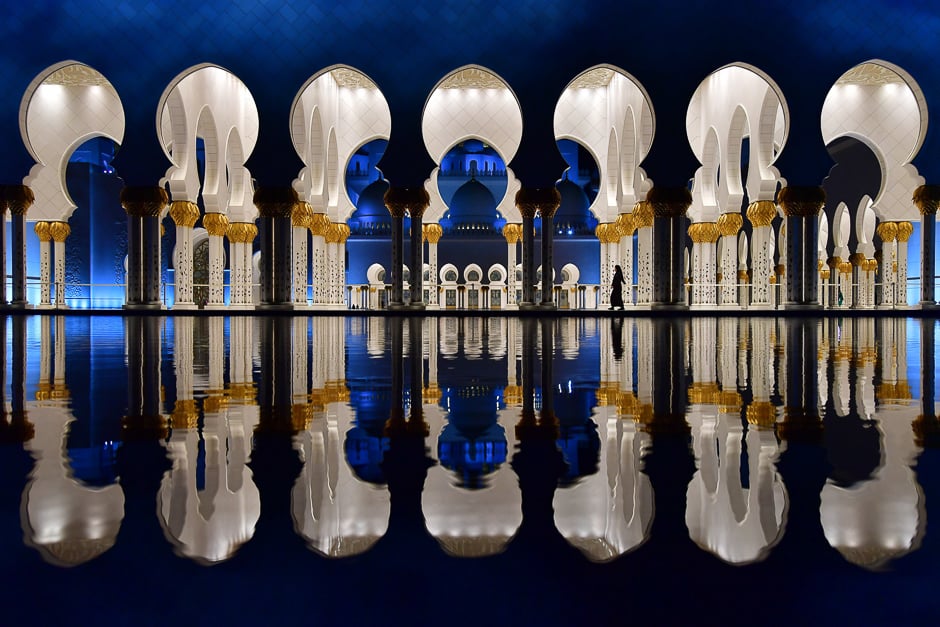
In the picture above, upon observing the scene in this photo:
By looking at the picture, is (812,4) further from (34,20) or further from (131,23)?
(34,20)

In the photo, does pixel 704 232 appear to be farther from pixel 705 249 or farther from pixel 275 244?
pixel 275 244

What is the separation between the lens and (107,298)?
60.2 ft

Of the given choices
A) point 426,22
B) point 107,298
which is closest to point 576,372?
point 426,22

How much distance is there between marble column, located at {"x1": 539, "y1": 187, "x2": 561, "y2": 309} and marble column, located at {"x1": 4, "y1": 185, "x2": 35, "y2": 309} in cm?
778

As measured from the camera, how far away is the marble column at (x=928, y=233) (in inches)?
Answer: 446

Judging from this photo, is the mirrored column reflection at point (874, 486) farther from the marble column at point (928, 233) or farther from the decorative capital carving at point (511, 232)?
the decorative capital carving at point (511, 232)

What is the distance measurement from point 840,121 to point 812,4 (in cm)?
481

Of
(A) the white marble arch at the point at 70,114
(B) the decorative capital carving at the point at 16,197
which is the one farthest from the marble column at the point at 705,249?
(A) the white marble arch at the point at 70,114

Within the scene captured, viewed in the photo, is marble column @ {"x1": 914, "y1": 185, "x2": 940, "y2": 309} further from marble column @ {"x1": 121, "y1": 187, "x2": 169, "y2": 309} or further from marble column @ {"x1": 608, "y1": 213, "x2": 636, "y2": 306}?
marble column @ {"x1": 121, "y1": 187, "x2": 169, "y2": 309}

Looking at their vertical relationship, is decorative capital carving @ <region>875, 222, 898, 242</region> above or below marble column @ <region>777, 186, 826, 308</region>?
above

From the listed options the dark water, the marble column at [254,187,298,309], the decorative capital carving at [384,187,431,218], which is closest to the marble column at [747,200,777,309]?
the decorative capital carving at [384,187,431,218]

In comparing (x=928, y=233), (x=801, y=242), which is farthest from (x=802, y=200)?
(x=928, y=233)

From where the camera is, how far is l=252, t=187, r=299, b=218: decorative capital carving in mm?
11289

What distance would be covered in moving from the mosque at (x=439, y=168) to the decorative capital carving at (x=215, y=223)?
7 centimetres
